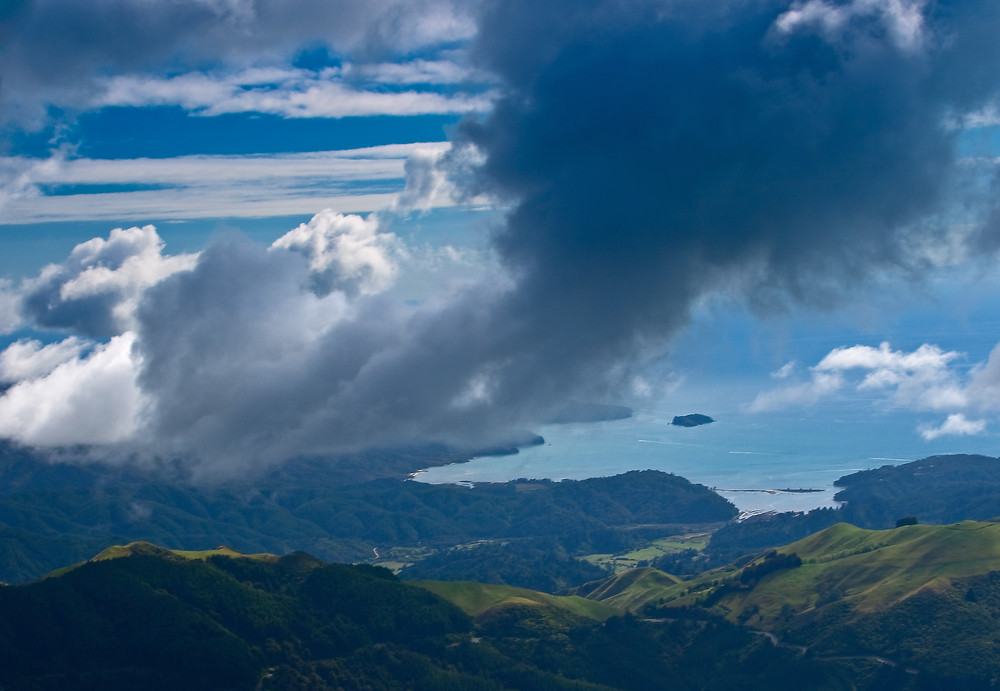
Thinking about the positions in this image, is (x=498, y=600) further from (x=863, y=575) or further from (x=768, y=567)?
(x=863, y=575)

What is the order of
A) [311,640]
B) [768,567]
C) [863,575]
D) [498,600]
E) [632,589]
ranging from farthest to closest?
[632,589], [768,567], [498,600], [863,575], [311,640]

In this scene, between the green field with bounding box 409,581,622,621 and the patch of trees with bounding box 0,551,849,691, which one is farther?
the green field with bounding box 409,581,622,621

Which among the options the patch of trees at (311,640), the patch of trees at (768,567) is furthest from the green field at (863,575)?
the patch of trees at (311,640)

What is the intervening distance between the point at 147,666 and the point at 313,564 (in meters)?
35.0

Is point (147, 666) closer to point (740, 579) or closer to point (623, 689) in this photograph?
point (623, 689)

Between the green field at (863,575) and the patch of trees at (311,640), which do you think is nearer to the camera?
the patch of trees at (311,640)

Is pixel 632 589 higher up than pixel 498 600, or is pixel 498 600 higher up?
pixel 498 600

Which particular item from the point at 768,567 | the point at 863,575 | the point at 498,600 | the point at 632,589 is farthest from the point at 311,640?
the point at 863,575

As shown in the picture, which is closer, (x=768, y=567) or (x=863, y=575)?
(x=863, y=575)

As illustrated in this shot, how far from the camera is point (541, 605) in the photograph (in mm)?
142000

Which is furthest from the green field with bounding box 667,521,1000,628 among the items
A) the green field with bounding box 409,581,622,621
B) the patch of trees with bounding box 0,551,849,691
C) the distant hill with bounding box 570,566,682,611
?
the green field with bounding box 409,581,622,621

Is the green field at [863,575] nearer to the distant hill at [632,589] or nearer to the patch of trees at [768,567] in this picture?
the patch of trees at [768,567]

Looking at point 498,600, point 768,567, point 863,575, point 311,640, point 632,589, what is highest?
point 768,567

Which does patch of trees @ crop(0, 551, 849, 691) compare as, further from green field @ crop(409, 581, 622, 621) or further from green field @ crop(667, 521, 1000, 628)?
green field @ crop(667, 521, 1000, 628)
